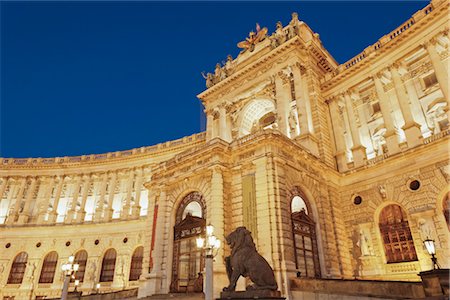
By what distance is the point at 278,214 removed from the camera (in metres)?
17.5

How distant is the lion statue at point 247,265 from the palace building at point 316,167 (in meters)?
4.35

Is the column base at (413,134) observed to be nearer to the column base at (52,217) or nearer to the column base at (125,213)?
the column base at (125,213)

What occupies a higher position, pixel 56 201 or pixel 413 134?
pixel 56 201

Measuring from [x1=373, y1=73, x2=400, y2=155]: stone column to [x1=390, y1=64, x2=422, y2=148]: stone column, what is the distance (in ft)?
2.82

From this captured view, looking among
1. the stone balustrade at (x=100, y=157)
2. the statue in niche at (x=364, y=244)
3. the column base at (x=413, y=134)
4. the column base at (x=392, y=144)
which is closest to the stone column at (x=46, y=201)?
the stone balustrade at (x=100, y=157)

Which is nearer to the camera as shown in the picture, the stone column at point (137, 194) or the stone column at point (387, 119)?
the stone column at point (387, 119)

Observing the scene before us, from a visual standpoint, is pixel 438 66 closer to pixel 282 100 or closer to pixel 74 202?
pixel 282 100

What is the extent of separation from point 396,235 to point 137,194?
30.9m

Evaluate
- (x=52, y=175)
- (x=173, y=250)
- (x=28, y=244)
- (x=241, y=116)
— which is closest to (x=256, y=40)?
(x=241, y=116)

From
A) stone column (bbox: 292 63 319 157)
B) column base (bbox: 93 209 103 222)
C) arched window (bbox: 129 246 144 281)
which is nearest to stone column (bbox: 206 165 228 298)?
stone column (bbox: 292 63 319 157)

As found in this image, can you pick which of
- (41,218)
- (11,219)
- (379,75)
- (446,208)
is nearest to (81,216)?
(41,218)

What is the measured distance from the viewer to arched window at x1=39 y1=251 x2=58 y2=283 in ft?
125

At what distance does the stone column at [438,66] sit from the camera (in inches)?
805

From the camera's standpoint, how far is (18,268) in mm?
38906
